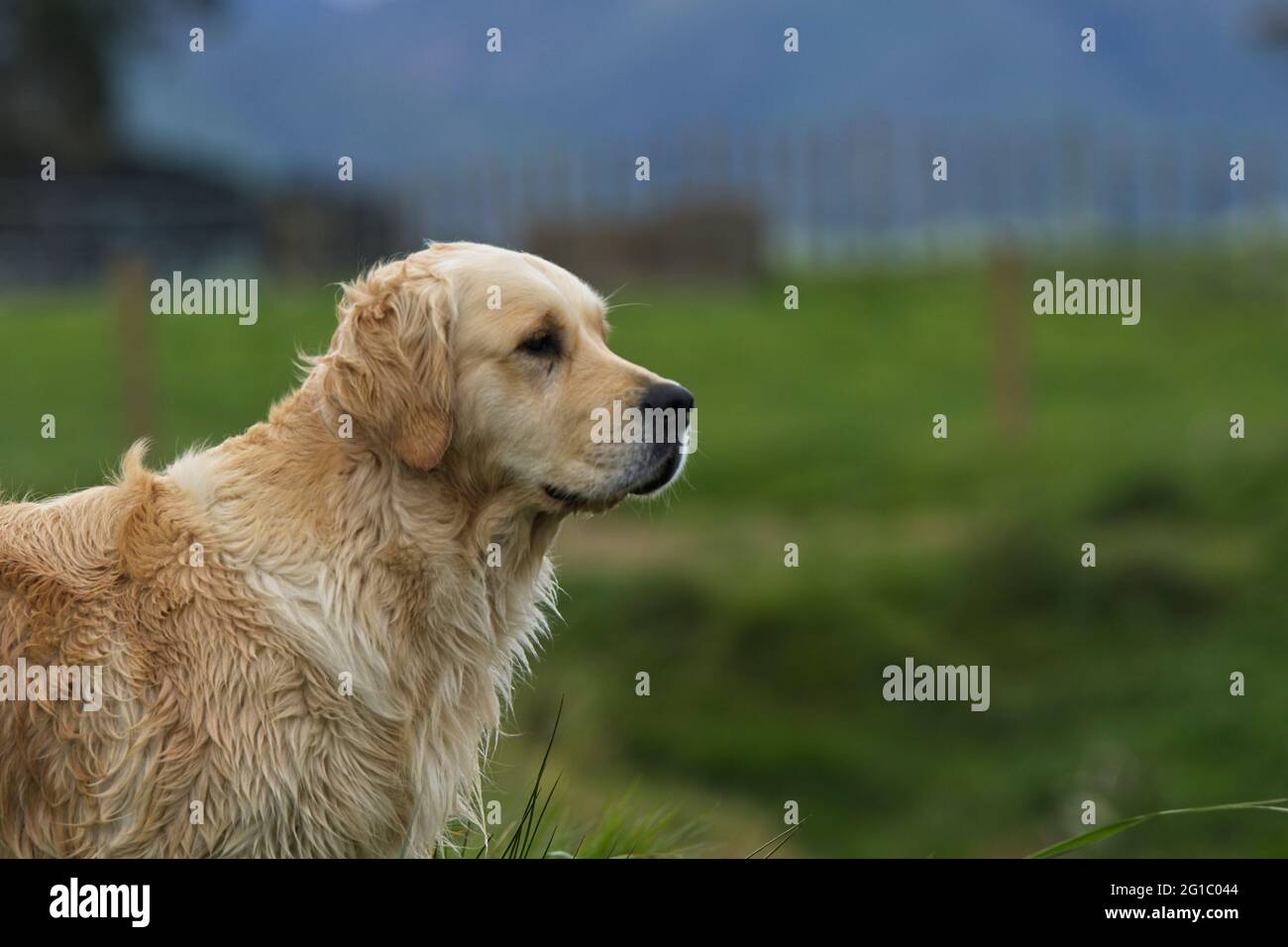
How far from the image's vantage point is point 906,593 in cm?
1630

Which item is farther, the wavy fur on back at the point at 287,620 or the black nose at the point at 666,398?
the black nose at the point at 666,398

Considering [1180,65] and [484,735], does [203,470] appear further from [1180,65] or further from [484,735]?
[1180,65]

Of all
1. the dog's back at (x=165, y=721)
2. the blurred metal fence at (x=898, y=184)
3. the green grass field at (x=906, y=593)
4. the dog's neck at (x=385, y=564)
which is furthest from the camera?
the blurred metal fence at (x=898, y=184)

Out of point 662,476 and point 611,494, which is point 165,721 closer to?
point 611,494

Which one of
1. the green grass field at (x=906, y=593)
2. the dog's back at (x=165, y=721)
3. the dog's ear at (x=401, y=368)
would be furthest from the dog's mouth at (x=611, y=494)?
the green grass field at (x=906, y=593)

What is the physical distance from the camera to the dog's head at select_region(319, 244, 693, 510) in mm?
4922

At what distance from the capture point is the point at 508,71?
191875mm

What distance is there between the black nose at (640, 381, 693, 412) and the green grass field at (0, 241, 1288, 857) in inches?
237

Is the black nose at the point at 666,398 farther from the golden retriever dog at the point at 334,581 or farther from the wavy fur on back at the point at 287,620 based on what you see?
the wavy fur on back at the point at 287,620

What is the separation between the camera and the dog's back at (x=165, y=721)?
4.57 m

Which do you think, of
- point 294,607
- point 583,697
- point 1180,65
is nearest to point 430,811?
point 294,607

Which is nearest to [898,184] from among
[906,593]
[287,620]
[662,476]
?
[906,593]

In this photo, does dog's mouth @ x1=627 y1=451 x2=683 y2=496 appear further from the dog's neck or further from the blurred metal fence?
the blurred metal fence

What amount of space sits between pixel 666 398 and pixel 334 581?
111 cm
